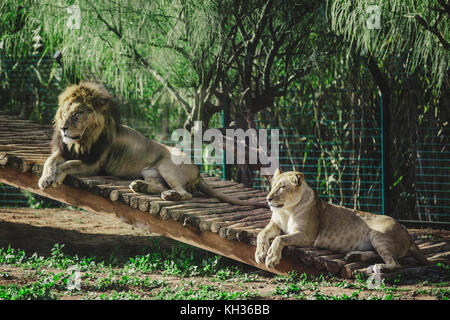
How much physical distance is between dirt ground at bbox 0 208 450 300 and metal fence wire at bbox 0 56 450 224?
0.54 m

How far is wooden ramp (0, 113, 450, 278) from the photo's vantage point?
15.5ft

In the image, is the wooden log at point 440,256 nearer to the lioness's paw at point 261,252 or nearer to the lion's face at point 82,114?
the lioness's paw at point 261,252

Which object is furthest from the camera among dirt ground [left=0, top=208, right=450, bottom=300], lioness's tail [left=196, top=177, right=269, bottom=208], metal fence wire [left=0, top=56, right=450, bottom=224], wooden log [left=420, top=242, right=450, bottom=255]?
metal fence wire [left=0, top=56, right=450, bottom=224]

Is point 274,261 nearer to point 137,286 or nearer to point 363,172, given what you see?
point 137,286

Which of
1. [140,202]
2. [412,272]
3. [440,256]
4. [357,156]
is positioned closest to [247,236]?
[140,202]

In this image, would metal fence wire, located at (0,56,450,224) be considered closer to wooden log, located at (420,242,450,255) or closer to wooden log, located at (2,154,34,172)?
wooden log, located at (420,242,450,255)

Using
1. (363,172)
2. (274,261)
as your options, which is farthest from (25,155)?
(363,172)

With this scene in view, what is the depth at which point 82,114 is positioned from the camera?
522cm

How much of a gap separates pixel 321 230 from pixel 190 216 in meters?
1.05

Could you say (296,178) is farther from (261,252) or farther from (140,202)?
(140,202)

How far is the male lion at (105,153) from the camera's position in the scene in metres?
5.21

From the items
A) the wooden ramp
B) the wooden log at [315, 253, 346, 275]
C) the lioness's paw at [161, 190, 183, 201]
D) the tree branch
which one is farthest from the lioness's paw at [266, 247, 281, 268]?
the tree branch

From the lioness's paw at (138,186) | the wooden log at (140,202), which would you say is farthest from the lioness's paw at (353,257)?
the lioness's paw at (138,186)

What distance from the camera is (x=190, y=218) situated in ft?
16.3
